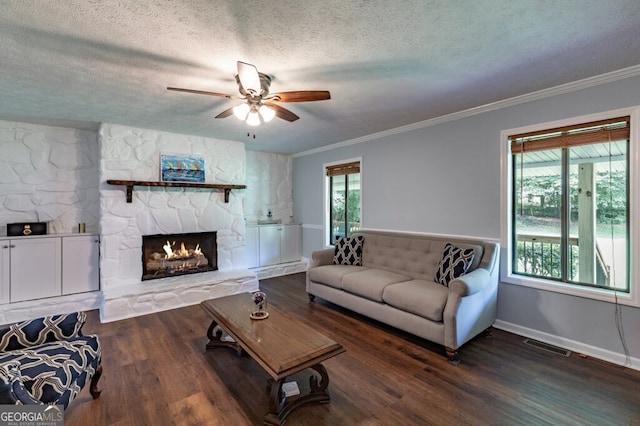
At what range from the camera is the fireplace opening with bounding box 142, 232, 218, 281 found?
4441 millimetres

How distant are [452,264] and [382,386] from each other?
1507 millimetres

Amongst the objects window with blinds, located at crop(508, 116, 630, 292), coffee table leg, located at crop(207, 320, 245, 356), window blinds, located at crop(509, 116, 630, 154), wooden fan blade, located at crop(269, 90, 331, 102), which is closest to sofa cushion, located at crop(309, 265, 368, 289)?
coffee table leg, located at crop(207, 320, 245, 356)

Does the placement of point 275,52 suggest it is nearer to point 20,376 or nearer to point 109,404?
point 20,376

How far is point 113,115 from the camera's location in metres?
3.67

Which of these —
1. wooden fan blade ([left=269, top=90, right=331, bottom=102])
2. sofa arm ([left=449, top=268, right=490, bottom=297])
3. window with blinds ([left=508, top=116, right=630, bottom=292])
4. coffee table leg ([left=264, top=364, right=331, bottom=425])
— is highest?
wooden fan blade ([left=269, top=90, right=331, bottom=102])

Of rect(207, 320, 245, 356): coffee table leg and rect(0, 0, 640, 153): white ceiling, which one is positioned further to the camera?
rect(207, 320, 245, 356): coffee table leg

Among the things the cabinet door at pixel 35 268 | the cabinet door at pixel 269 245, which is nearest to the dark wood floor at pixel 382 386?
the cabinet door at pixel 35 268

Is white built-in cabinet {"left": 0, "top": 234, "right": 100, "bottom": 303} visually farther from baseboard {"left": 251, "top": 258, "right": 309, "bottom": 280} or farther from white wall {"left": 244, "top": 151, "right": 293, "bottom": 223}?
white wall {"left": 244, "top": 151, "right": 293, "bottom": 223}

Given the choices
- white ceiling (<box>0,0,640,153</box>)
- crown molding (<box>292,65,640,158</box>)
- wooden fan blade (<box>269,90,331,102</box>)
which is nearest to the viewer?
white ceiling (<box>0,0,640,153</box>)

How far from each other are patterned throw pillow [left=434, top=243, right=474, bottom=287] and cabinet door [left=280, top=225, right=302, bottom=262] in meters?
3.45

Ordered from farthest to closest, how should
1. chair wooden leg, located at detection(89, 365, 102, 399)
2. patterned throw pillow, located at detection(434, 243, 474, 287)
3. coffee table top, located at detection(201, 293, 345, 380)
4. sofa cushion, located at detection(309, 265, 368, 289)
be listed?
sofa cushion, located at detection(309, 265, 368, 289) < patterned throw pillow, located at detection(434, 243, 474, 287) < chair wooden leg, located at detection(89, 365, 102, 399) < coffee table top, located at detection(201, 293, 345, 380)

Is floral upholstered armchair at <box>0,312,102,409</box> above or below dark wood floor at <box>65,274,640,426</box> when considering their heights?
above

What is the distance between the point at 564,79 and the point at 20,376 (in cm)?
452

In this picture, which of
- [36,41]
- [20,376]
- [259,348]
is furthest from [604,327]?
[36,41]
